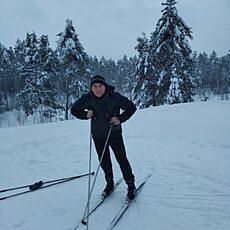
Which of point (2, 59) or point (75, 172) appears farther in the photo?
point (2, 59)

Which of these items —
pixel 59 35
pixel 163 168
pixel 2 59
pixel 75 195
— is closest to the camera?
pixel 75 195

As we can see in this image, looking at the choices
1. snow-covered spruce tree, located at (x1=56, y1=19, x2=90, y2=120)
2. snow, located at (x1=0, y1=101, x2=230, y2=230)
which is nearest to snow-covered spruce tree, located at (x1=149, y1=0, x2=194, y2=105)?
snow-covered spruce tree, located at (x1=56, y1=19, x2=90, y2=120)

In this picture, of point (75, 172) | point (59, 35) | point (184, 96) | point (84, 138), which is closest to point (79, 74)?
point (59, 35)

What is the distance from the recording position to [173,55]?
22203 millimetres

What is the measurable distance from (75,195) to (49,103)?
26618 mm

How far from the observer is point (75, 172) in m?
6.15

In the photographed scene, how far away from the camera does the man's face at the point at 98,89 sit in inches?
165

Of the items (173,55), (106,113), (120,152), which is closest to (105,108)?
(106,113)

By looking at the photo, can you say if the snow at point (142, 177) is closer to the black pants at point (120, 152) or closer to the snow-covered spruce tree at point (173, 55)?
the black pants at point (120, 152)

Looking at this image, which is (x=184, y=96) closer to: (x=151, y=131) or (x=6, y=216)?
(x=151, y=131)

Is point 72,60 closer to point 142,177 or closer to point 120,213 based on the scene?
point 142,177

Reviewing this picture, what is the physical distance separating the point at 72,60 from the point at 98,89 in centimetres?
2360

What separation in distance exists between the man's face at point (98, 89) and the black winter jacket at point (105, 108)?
0.18 ft

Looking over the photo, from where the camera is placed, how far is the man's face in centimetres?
419
